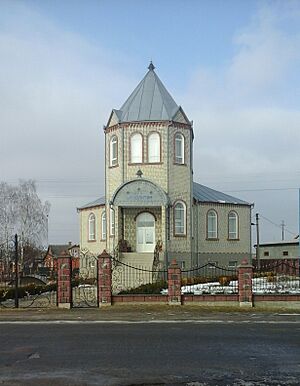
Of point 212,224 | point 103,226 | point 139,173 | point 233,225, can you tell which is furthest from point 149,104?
point 233,225

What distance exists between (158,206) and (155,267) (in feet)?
13.0

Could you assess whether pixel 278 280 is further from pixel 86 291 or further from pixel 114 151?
pixel 114 151

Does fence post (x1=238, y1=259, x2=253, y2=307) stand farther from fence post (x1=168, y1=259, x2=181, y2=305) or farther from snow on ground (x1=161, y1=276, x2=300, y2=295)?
fence post (x1=168, y1=259, x2=181, y2=305)

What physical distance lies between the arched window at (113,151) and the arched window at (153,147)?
2211 mm

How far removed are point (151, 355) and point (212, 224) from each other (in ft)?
91.0

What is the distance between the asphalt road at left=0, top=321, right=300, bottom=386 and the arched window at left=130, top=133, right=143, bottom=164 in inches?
781

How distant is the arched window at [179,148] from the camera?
34.8 m

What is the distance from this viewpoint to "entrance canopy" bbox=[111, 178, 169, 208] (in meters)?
33.5

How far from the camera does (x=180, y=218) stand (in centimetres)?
3497

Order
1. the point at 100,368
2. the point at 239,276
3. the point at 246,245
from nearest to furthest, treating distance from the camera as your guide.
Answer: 1. the point at 100,368
2. the point at 239,276
3. the point at 246,245

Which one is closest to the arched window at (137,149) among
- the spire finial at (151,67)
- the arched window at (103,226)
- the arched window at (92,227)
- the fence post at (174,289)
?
the arched window at (103,226)

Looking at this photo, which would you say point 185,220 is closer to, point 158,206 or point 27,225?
point 158,206

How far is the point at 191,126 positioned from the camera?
35312mm

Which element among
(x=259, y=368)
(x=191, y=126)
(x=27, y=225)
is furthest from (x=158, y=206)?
(x=259, y=368)
